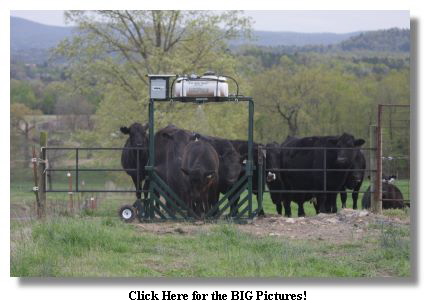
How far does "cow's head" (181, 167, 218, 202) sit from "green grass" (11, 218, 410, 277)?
212 centimetres

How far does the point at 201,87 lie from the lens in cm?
1414

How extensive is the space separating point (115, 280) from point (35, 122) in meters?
47.7

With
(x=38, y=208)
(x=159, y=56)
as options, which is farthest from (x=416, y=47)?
(x=159, y=56)

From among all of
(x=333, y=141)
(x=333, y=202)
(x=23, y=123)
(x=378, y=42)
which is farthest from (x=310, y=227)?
(x=378, y=42)

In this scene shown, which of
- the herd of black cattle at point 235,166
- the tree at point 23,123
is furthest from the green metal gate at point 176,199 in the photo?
the tree at point 23,123

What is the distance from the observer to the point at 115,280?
941cm

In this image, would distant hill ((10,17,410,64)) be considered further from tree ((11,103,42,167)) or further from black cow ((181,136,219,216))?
black cow ((181,136,219,216))

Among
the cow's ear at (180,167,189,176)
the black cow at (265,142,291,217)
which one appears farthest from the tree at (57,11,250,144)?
the cow's ear at (180,167,189,176)

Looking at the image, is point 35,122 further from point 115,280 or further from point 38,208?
point 115,280

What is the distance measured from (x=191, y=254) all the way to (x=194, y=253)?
0.07 m

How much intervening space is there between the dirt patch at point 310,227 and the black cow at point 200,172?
0.82 metres

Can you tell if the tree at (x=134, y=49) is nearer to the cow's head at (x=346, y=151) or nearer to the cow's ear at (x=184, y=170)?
the cow's head at (x=346, y=151)

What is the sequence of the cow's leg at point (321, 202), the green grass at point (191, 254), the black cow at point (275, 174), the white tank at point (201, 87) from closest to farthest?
the green grass at point (191, 254)
the white tank at point (201, 87)
the black cow at point (275, 174)
the cow's leg at point (321, 202)

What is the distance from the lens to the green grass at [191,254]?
10.1 m
